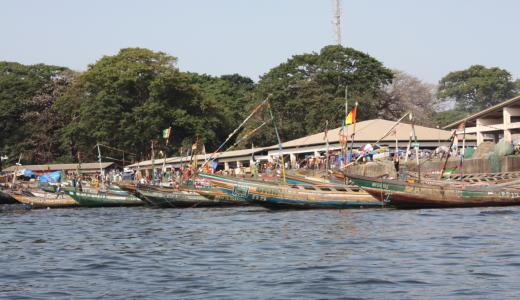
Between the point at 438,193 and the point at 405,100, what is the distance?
55.5 m

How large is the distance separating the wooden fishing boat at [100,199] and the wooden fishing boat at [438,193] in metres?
20.8

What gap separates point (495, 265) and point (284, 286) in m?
5.31

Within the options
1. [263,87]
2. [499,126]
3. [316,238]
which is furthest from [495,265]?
[263,87]

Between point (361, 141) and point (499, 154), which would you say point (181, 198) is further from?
point (499, 154)

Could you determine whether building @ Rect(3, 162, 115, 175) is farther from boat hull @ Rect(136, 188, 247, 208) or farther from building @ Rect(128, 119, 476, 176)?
boat hull @ Rect(136, 188, 247, 208)

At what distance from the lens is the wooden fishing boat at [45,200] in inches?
2263

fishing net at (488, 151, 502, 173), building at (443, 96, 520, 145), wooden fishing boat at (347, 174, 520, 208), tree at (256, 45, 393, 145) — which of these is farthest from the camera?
tree at (256, 45, 393, 145)

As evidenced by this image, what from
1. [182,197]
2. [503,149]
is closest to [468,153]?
[503,149]

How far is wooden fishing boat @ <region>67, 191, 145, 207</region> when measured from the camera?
181 feet

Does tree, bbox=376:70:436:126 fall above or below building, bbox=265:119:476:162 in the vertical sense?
above

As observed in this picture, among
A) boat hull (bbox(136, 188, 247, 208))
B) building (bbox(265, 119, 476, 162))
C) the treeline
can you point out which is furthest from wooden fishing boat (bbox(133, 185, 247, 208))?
the treeline

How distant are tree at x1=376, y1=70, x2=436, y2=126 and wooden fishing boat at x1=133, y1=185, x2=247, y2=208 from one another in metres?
22.4

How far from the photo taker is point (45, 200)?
57.9 metres

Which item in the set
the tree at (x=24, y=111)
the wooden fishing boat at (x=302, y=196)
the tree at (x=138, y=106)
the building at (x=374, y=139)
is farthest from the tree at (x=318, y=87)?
the wooden fishing boat at (x=302, y=196)
